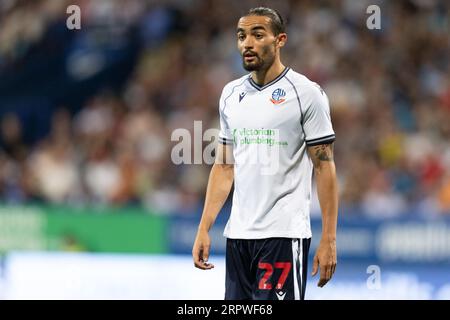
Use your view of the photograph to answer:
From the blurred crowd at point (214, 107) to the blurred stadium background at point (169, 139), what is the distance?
0.07 feet

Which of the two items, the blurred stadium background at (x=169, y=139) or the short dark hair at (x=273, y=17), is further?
the blurred stadium background at (x=169, y=139)

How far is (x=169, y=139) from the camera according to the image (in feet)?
37.7

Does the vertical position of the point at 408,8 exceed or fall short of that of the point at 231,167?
it exceeds it

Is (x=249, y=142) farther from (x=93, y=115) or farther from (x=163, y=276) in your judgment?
(x=93, y=115)

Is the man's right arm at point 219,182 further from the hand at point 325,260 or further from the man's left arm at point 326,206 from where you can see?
the hand at point 325,260

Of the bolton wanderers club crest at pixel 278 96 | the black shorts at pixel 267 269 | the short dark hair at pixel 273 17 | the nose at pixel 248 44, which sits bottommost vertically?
the black shorts at pixel 267 269

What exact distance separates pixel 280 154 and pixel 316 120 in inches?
10.9

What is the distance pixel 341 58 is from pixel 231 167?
Result: 252 inches

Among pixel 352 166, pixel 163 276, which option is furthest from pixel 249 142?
pixel 352 166

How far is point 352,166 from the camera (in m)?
10.5

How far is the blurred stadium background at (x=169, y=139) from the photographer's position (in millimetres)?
9172

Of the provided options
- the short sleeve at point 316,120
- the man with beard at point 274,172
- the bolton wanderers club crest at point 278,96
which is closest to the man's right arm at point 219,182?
the man with beard at point 274,172

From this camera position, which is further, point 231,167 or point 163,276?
point 163,276

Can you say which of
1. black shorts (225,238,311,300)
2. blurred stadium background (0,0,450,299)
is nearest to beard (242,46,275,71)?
black shorts (225,238,311,300)
